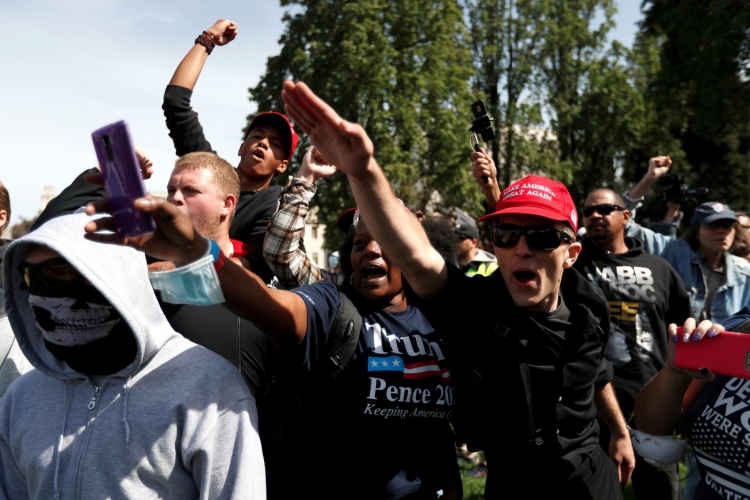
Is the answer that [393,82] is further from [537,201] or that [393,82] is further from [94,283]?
[94,283]

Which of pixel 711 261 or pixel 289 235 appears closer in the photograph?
pixel 289 235

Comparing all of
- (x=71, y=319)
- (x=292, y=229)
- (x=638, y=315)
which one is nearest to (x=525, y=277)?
(x=292, y=229)

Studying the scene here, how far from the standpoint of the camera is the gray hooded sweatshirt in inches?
69.8

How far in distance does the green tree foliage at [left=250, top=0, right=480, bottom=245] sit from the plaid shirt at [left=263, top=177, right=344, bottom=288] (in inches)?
627

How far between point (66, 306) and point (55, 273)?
0.32 feet

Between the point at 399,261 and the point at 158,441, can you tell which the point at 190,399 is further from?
the point at 399,261

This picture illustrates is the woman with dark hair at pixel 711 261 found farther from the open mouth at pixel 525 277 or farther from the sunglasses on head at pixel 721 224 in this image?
the open mouth at pixel 525 277

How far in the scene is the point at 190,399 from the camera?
1.81m

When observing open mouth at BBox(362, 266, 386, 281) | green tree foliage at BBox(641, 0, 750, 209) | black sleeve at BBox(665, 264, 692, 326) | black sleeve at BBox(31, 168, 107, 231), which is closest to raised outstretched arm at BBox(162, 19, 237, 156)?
black sleeve at BBox(31, 168, 107, 231)

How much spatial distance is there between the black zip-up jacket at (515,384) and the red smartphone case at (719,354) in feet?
1.41

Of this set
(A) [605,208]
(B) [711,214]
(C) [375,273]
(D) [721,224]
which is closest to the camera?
(C) [375,273]

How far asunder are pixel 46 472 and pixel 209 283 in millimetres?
760

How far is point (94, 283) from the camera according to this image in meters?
1.74

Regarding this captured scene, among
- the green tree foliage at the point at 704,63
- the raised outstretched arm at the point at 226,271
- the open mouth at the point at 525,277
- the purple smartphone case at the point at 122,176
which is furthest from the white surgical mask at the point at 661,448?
the green tree foliage at the point at 704,63
